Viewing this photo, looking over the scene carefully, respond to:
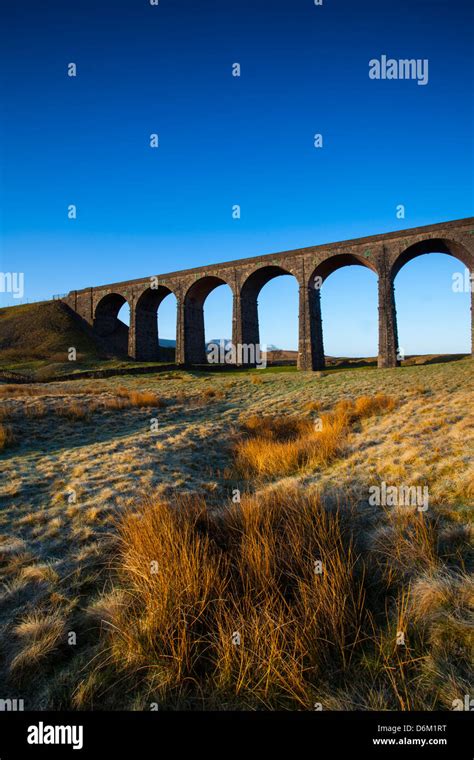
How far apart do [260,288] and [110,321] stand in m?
23.4

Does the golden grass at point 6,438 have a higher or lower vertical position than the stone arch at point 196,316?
lower

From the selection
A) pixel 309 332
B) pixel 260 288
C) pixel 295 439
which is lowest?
pixel 295 439

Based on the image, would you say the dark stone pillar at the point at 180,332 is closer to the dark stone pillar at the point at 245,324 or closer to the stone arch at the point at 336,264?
the dark stone pillar at the point at 245,324

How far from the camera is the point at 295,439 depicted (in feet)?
33.2

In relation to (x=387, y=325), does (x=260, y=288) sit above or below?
above

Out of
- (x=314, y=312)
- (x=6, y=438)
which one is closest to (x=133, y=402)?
(x=6, y=438)

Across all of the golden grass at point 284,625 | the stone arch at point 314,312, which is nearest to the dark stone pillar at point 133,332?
the stone arch at point 314,312

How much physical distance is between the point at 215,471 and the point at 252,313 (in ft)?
103

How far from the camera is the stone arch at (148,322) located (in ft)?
147

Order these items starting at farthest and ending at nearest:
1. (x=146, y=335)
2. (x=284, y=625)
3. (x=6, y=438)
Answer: (x=146, y=335) < (x=6, y=438) < (x=284, y=625)

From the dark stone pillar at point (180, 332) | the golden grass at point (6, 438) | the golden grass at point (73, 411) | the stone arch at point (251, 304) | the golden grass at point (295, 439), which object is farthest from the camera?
the dark stone pillar at point (180, 332)

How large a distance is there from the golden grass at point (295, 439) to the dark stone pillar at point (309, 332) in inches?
782

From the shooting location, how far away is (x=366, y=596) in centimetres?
322

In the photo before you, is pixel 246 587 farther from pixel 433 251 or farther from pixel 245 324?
pixel 245 324
